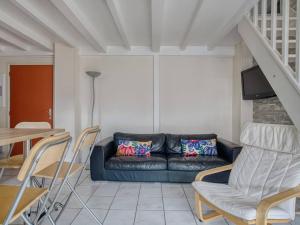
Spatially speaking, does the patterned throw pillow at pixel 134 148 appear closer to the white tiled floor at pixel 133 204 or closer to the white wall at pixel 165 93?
the white tiled floor at pixel 133 204

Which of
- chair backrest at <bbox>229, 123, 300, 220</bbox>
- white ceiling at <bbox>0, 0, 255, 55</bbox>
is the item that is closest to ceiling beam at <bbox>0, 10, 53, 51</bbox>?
white ceiling at <bbox>0, 0, 255, 55</bbox>

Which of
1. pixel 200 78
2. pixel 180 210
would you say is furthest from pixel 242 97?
pixel 180 210

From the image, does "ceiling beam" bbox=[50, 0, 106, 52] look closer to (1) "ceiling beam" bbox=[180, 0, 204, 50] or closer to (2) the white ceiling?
(2) the white ceiling

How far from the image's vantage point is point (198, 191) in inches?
82.5

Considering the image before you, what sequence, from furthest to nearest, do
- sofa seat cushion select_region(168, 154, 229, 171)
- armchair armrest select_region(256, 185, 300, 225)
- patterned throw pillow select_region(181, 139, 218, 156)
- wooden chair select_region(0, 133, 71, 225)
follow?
patterned throw pillow select_region(181, 139, 218, 156) → sofa seat cushion select_region(168, 154, 229, 171) → armchair armrest select_region(256, 185, 300, 225) → wooden chair select_region(0, 133, 71, 225)

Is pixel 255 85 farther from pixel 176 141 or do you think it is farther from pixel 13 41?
pixel 13 41


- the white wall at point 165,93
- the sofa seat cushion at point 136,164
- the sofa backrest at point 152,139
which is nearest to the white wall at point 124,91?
the white wall at point 165,93

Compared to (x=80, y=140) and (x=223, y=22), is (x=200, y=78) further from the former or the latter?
(x=80, y=140)

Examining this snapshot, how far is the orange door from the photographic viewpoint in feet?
15.4

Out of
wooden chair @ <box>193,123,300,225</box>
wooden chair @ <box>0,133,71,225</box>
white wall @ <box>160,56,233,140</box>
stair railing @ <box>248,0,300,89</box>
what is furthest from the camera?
white wall @ <box>160,56,233,140</box>

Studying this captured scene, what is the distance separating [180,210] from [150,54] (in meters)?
3.17

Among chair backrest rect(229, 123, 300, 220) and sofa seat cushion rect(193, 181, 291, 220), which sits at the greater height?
chair backrest rect(229, 123, 300, 220)

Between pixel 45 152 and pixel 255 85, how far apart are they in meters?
3.05

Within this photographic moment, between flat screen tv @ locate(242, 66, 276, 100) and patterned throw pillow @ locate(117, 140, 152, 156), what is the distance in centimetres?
182
